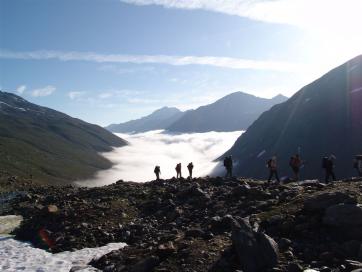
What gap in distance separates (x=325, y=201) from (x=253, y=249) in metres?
5.76

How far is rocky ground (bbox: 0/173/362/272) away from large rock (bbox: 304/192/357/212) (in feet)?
0.16

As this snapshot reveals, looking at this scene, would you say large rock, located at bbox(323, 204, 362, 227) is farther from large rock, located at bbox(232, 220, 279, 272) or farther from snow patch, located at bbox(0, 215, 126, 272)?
snow patch, located at bbox(0, 215, 126, 272)

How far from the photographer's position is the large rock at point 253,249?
17266mm

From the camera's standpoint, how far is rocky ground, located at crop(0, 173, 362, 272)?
17828mm

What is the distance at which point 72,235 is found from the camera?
28.5 metres

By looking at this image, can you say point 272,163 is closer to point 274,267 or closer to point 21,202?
point 274,267

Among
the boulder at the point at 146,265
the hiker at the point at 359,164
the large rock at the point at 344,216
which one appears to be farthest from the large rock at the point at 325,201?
the hiker at the point at 359,164

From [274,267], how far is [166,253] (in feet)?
18.3

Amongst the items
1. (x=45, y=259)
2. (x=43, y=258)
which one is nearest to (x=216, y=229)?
(x=45, y=259)

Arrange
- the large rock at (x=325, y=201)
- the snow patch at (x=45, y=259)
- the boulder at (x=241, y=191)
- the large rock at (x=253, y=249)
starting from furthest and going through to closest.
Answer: the boulder at (x=241, y=191) < the snow patch at (x=45, y=259) < the large rock at (x=325, y=201) < the large rock at (x=253, y=249)

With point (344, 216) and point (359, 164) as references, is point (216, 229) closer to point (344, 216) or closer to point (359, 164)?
point (344, 216)

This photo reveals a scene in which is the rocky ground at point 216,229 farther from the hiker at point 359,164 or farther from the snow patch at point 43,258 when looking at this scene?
the hiker at point 359,164

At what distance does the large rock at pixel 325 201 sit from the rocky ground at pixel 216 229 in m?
0.05

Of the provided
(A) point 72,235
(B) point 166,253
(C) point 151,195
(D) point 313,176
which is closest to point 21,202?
(C) point 151,195
